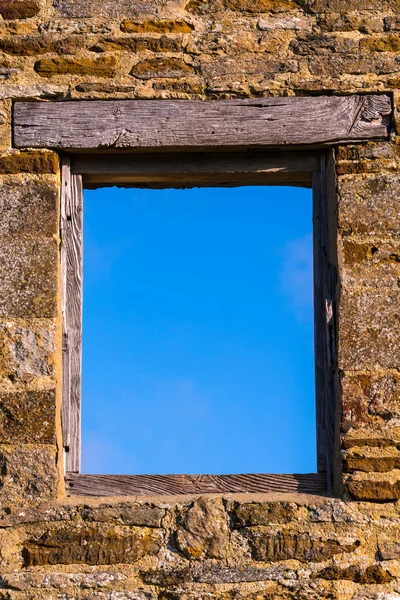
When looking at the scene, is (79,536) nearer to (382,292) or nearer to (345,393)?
(345,393)

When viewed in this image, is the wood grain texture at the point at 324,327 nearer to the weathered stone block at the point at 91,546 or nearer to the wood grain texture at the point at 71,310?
the weathered stone block at the point at 91,546

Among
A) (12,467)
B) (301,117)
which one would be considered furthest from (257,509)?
(301,117)

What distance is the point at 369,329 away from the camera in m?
4.18

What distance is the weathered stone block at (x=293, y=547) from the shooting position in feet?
13.0

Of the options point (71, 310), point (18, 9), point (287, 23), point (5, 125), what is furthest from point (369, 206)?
point (18, 9)

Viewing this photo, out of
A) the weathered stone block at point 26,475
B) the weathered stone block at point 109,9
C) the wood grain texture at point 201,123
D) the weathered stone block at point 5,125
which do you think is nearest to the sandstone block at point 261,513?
the weathered stone block at point 26,475

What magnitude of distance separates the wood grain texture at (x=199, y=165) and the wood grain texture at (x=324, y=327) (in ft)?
0.39

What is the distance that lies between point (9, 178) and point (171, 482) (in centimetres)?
145

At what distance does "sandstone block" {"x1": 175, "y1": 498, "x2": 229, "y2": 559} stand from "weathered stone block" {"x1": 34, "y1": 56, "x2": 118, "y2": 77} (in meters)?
1.88

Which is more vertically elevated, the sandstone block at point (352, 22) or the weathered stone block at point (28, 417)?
the sandstone block at point (352, 22)

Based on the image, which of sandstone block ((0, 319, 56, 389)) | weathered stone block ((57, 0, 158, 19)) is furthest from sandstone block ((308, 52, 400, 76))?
sandstone block ((0, 319, 56, 389))

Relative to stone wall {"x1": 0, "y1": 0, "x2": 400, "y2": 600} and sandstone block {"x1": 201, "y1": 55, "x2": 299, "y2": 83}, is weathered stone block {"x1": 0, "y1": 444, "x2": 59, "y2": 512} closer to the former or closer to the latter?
stone wall {"x1": 0, "y1": 0, "x2": 400, "y2": 600}

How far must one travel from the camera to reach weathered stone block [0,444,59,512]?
4055 millimetres

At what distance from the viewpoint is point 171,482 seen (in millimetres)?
4172
